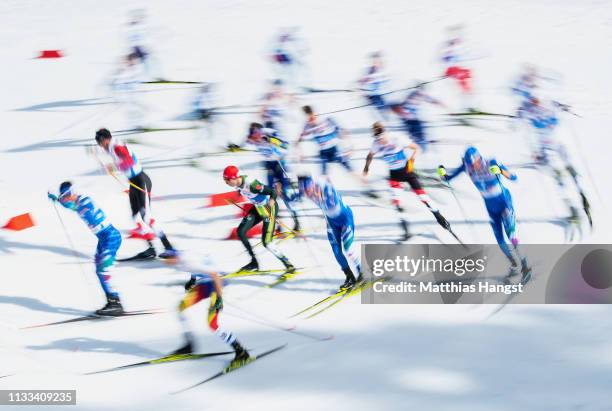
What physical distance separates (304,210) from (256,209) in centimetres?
199

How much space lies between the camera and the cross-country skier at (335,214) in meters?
9.30

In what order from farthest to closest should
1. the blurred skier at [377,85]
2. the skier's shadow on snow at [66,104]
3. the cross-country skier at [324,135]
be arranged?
the skier's shadow on snow at [66,104] < the blurred skier at [377,85] < the cross-country skier at [324,135]

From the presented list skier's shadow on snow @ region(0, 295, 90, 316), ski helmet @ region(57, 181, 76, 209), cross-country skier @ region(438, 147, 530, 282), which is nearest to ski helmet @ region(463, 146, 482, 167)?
cross-country skier @ region(438, 147, 530, 282)

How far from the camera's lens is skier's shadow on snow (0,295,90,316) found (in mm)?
9781

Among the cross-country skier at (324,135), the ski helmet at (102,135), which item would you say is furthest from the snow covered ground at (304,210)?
the ski helmet at (102,135)

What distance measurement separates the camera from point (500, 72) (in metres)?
18.1

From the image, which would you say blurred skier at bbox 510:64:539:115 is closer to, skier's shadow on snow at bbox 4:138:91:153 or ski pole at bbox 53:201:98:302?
ski pole at bbox 53:201:98:302

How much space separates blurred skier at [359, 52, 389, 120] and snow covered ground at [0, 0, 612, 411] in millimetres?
522

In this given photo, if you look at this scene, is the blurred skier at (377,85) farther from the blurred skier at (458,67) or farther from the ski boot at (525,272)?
the ski boot at (525,272)

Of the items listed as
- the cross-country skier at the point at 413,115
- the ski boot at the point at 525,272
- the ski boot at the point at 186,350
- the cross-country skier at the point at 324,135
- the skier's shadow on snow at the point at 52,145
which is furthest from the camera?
the skier's shadow on snow at the point at 52,145

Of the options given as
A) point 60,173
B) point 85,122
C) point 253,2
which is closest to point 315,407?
point 60,173

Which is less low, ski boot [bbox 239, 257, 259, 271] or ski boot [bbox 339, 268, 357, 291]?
ski boot [bbox 239, 257, 259, 271]

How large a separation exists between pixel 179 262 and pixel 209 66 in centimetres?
1139

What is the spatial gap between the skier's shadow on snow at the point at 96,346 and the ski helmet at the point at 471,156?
3870mm
